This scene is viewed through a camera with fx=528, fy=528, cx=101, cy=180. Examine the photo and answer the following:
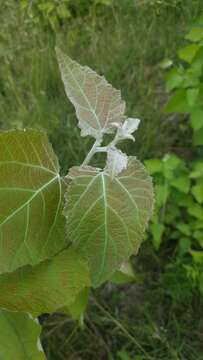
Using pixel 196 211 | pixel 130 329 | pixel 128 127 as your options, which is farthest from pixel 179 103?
pixel 128 127

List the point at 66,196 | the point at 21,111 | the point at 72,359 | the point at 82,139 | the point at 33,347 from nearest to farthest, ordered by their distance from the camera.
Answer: the point at 66,196 < the point at 33,347 < the point at 72,359 < the point at 82,139 < the point at 21,111

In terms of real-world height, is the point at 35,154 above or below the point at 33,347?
above

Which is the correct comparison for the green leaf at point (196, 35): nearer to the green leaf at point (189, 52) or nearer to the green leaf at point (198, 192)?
the green leaf at point (189, 52)

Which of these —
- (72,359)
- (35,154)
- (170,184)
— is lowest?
(72,359)

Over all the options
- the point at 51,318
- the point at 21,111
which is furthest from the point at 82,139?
the point at 51,318

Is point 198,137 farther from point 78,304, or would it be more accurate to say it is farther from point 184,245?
point 78,304

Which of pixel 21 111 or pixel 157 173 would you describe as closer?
pixel 157 173

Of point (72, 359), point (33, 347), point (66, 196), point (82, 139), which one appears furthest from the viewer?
point (82, 139)

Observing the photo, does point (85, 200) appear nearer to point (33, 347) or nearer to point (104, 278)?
point (104, 278)
